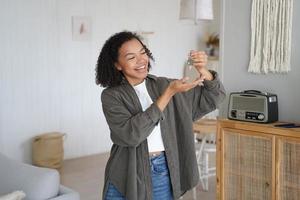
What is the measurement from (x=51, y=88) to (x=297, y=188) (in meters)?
3.70

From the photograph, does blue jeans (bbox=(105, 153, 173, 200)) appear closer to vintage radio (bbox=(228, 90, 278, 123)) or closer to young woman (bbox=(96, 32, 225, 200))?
young woman (bbox=(96, 32, 225, 200))

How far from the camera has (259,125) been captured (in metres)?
2.39

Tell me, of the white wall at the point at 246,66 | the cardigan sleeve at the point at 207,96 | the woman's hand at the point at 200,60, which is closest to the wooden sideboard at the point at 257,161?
the white wall at the point at 246,66

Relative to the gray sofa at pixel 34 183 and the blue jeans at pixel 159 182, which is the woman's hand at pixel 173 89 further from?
the gray sofa at pixel 34 183

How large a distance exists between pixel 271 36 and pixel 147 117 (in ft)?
4.35

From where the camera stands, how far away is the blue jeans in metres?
1.67

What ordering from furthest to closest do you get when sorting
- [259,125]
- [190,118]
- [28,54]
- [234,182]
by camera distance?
[28,54] < [234,182] < [259,125] < [190,118]

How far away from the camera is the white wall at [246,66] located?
2.39 meters

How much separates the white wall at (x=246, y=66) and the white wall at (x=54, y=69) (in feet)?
9.80

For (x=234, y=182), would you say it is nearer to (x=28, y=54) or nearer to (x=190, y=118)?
(x=190, y=118)

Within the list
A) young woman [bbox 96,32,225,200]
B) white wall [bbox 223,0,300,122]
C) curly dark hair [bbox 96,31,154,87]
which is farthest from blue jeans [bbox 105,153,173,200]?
white wall [bbox 223,0,300,122]

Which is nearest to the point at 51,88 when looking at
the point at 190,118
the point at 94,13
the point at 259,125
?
the point at 94,13

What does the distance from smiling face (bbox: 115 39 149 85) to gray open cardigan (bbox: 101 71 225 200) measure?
63 millimetres

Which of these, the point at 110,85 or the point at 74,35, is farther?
→ the point at 74,35
